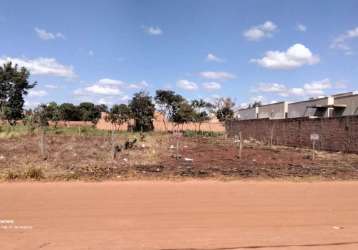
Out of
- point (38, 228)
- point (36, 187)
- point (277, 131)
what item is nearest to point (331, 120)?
point (277, 131)

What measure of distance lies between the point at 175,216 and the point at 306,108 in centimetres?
3358

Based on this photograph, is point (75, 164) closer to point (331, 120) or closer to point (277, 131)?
point (331, 120)

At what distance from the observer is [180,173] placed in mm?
13711

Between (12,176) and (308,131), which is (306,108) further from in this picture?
(12,176)

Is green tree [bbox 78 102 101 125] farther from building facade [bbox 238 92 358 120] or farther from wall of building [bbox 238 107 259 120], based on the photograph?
building facade [bbox 238 92 358 120]

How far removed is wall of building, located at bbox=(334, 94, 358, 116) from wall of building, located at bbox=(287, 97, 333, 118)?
0.87 meters

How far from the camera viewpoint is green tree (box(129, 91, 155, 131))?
184 ft

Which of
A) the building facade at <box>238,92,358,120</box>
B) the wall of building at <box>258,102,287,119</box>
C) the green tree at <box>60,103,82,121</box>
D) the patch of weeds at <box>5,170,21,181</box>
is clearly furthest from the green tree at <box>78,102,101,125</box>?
the patch of weeds at <box>5,170,21,181</box>

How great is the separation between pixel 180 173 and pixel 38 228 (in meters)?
7.16

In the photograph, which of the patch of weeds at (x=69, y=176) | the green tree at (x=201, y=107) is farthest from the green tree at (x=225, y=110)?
the patch of weeds at (x=69, y=176)

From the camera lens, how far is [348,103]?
32.8 m

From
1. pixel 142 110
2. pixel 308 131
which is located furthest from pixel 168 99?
pixel 308 131

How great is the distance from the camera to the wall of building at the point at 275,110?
4465 centimetres

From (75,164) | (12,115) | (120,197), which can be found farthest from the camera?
(12,115)
